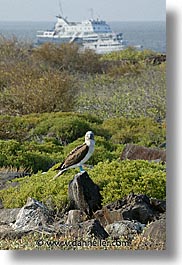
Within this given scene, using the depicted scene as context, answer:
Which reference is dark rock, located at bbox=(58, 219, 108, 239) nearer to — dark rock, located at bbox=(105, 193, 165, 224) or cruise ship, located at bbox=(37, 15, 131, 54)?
dark rock, located at bbox=(105, 193, 165, 224)

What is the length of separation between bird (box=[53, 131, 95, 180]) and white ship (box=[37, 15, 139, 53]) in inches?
31.5

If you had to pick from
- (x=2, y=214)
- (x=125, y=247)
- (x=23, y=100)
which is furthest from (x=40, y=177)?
(x=23, y=100)

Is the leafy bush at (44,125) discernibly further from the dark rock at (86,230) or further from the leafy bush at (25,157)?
the dark rock at (86,230)

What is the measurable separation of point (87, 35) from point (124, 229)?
1689 mm

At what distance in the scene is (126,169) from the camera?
5.29 metres

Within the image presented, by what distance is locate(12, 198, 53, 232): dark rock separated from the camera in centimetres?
492

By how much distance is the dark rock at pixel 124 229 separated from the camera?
4.77 m

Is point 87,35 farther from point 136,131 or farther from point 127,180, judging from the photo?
point 127,180

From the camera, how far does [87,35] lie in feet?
18.9

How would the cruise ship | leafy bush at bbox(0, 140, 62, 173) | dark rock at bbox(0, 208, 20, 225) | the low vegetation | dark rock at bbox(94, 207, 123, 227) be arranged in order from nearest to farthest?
dark rock at bbox(94, 207, 123, 227) < dark rock at bbox(0, 208, 20, 225) < the low vegetation < the cruise ship < leafy bush at bbox(0, 140, 62, 173)

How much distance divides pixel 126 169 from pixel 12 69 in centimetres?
266

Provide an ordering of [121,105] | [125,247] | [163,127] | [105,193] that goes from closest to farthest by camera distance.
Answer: [125,247] → [105,193] → [163,127] → [121,105]

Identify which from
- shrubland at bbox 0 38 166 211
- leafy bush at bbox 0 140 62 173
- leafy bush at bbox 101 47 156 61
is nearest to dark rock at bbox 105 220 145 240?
shrubland at bbox 0 38 166 211

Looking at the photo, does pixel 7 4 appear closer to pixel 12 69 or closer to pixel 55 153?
pixel 55 153
